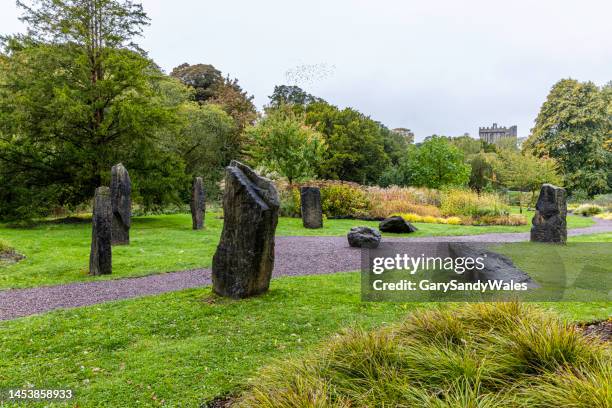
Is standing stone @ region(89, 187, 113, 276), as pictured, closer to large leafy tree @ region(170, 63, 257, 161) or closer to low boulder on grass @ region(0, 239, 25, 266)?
low boulder on grass @ region(0, 239, 25, 266)

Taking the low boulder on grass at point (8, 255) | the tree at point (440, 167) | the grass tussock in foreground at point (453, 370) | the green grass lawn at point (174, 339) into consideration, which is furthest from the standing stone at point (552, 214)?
the tree at point (440, 167)

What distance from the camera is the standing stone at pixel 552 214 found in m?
11.0

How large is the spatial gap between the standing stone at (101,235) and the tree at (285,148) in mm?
16132

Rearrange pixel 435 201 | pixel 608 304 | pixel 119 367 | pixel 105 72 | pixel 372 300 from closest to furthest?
1. pixel 119 367
2. pixel 608 304
3. pixel 372 300
4. pixel 105 72
5. pixel 435 201

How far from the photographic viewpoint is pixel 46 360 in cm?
404

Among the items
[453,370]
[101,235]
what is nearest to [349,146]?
[101,235]

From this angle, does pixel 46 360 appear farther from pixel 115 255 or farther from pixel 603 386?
pixel 115 255

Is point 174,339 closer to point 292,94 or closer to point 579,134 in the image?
point 579,134

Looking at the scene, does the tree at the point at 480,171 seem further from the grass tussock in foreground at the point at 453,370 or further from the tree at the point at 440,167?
the grass tussock in foreground at the point at 453,370

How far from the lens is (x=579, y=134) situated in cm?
3803

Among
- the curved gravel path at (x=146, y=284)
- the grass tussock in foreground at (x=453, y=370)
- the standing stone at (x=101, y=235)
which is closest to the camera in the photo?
the grass tussock in foreground at (x=453, y=370)

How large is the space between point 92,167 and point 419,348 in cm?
1611

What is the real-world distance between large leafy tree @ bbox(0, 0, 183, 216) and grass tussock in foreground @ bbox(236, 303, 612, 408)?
14464 mm

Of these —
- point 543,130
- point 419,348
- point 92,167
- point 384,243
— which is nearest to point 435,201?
point 384,243
